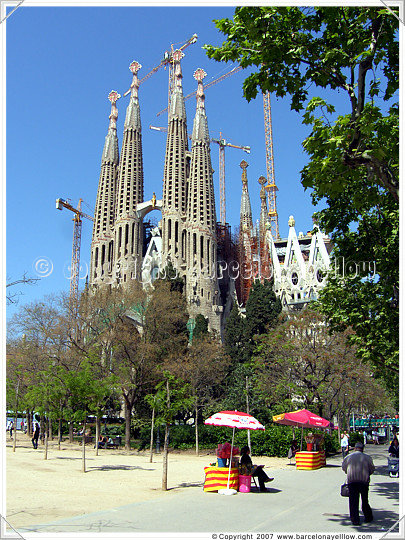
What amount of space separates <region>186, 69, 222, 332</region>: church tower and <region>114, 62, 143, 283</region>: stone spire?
8623mm

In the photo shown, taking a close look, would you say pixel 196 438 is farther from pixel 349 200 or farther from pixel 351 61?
pixel 351 61

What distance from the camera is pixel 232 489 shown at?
13.4 metres

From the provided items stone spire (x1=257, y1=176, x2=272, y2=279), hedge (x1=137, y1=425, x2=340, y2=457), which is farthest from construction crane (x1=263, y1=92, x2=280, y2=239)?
hedge (x1=137, y1=425, x2=340, y2=457)

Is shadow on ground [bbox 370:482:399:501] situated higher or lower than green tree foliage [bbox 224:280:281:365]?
lower

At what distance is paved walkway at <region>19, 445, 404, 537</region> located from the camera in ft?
28.5

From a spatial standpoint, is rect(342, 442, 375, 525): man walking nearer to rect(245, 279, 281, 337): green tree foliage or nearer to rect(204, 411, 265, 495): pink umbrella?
rect(204, 411, 265, 495): pink umbrella

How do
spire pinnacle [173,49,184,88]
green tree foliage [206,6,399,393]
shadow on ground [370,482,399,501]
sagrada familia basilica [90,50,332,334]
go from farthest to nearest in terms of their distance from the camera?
spire pinnacle [173,49,184,88] < sagrada familia basilica [90,50,332,334] < shadow on ground [370,482,399,501] < green tree foliage [206,6,399,393]

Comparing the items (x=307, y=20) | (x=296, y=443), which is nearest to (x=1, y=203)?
(x=307, y=20)

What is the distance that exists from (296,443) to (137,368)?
10915 millimetres

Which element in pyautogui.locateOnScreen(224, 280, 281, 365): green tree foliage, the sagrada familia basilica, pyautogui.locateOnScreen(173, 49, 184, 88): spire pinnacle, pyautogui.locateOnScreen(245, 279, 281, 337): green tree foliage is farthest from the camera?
pyautogui.locateOnScreen(173, 49, 184, 88): spire pinnacle

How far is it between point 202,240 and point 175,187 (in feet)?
30.6

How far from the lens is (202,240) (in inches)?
2862

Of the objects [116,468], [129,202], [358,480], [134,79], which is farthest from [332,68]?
[134,79]

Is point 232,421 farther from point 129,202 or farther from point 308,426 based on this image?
point 129,202
